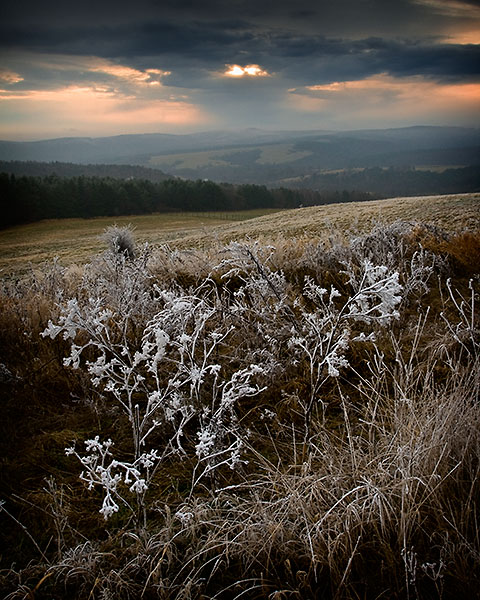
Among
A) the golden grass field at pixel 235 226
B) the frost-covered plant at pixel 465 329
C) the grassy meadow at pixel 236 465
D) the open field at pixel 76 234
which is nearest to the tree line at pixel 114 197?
the open field at pixel 76 234

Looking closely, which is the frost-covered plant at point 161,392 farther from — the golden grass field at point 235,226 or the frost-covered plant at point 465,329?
the golden grass field at point 235,226

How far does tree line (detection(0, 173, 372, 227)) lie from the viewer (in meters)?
47.8

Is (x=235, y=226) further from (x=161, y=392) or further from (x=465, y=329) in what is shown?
(x=465, y=329)

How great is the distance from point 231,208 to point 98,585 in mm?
66248

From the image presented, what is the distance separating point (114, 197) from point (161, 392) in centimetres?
5841

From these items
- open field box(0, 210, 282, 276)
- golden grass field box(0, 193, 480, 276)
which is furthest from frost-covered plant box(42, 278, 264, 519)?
open field box(0, 210, 282, 276)

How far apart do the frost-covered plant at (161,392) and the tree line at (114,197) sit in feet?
158

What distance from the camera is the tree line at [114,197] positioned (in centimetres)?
4781

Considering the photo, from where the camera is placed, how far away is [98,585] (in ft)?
5.30

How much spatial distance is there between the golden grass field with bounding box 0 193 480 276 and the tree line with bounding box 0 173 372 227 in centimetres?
222

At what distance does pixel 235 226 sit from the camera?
31.1 m

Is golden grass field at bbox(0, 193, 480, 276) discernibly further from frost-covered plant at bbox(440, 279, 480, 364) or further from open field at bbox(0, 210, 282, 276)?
frost-covered plant at bbox(440, 279, 480, 364)

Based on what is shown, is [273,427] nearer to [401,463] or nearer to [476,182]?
[401,463]

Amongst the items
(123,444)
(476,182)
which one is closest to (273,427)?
(123,444)
